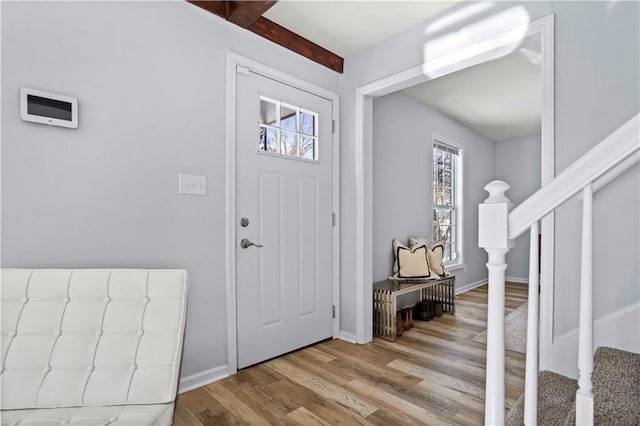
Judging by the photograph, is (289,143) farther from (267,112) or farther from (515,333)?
(515,333)

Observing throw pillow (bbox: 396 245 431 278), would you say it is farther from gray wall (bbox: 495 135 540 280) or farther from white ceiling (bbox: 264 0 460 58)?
gray wall (bbox: 495 135 540 280)

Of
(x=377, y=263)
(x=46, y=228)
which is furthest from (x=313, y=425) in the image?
(x=377, y=263)

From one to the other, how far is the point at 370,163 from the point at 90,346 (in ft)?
7.78

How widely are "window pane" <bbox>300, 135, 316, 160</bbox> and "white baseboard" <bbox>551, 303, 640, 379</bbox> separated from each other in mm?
2053

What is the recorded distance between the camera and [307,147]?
2.86m

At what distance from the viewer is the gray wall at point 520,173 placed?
5734 millimetres

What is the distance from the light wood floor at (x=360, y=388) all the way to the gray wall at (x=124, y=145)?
0.33 m

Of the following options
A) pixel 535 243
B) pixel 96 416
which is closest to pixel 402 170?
pixel 535 243

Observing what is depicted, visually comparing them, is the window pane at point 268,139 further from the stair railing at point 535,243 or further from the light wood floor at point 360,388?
the stair railing at point 535,243

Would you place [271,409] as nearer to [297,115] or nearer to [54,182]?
[54,182]

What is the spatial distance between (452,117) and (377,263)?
2517 mm

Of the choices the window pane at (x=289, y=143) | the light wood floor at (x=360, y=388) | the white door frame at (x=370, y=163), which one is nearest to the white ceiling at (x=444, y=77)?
the white door frame at (x=370, y=163)

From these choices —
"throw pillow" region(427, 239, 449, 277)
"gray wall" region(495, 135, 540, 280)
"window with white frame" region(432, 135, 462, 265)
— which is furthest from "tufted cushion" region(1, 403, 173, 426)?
"gray wall" region(495, 135, 540, 280)

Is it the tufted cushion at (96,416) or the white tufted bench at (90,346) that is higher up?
the white tufted bench at (90,346)
